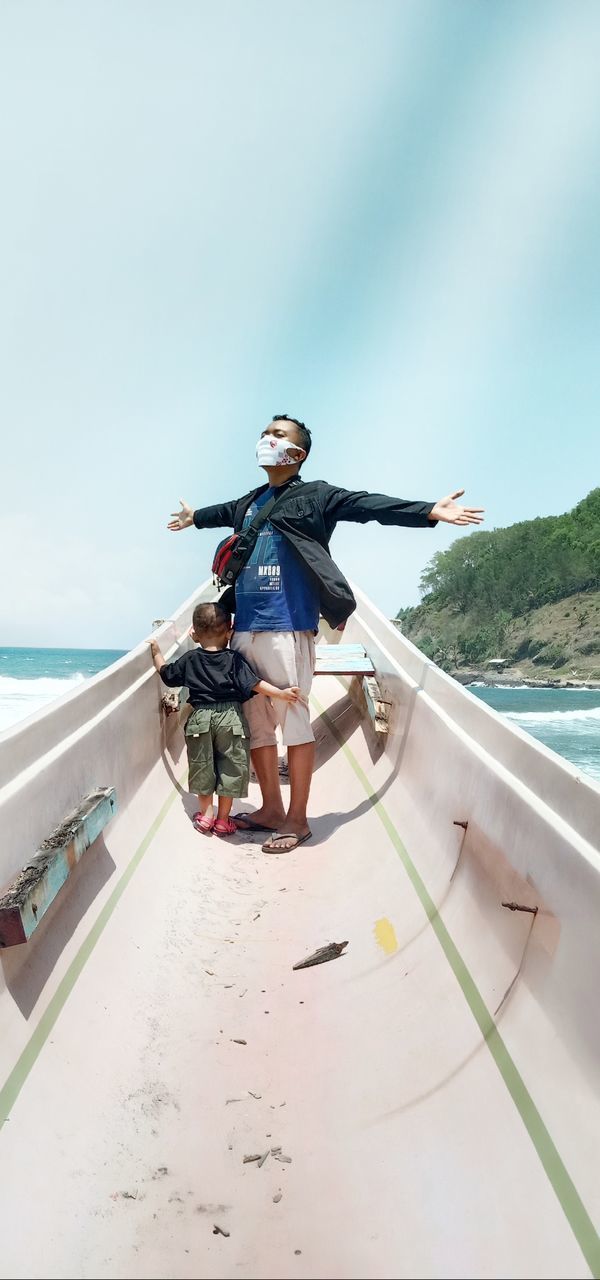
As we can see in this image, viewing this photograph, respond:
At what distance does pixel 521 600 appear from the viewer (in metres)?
76.9

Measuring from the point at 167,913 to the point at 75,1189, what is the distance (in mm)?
1092

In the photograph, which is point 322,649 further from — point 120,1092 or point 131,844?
point 120,1092

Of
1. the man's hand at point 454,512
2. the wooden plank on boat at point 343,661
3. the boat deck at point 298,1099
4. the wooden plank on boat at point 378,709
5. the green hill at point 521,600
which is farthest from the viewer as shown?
the green hill at point 521,600

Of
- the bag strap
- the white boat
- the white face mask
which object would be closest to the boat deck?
the white boat

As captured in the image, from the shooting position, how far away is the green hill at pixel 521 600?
222 feet

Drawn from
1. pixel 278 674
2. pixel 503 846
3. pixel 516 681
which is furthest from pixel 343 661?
pixel 516 681

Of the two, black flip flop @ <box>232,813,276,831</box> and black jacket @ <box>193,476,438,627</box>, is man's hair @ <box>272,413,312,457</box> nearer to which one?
black jacket @ <box>193,476,438,627</box>

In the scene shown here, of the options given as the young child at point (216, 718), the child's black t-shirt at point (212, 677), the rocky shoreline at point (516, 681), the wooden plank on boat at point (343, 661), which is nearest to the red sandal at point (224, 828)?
Result: the young child at point (216, 718)

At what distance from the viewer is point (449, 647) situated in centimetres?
7719

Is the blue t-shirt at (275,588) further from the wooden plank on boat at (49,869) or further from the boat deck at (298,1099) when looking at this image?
the wooden plank on boat at (49,869)

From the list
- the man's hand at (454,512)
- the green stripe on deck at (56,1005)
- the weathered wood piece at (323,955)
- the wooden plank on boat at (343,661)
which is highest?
the man's hand at (454,512)

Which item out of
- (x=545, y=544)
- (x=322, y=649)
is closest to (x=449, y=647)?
(x=545, y=544)

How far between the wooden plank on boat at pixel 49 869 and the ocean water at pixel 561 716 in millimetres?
4950

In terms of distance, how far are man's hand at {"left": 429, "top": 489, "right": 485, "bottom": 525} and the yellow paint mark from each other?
145cm
